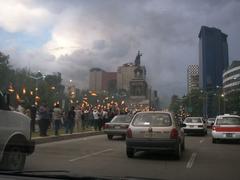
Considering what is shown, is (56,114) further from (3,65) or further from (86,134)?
(3,65)

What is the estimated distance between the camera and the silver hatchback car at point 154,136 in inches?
560

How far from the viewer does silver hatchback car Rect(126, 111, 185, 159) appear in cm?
1423

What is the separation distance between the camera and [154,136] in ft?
46.8

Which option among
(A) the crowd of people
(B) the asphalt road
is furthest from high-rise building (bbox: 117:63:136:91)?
(B) the asphalt road

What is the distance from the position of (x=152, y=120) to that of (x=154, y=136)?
29.4 inches

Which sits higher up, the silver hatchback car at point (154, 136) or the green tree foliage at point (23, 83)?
the green tree foliage at point (23, 83)

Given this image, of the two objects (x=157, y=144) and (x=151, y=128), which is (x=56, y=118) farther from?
(x=157, y=144)

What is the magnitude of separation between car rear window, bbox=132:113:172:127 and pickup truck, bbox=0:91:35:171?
4.82 metres

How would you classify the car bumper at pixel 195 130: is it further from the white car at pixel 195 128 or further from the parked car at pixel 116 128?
the parked car at pixel 116 128

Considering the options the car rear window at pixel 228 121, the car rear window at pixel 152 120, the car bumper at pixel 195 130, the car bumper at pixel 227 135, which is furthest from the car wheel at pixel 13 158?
the car bumper at pixel 195 130

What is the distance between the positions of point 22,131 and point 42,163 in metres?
1.98

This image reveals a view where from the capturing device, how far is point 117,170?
11.3m

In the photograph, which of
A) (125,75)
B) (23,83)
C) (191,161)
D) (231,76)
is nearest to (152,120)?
(191,161)

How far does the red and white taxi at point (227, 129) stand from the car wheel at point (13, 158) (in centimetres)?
1461
